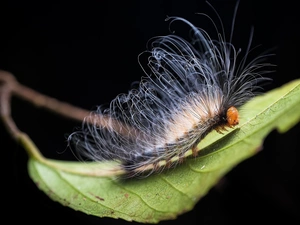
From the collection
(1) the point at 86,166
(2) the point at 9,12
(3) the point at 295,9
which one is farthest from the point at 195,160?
(2) the point at 9,12

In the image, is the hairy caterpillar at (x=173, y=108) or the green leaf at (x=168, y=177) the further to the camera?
the hairy caterpillar at (x=173, y=108)

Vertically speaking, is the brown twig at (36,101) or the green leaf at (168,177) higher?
the brown twig at (36,101)

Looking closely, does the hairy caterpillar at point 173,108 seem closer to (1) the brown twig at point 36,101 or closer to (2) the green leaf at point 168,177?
(2) the green leaf at point 168,177

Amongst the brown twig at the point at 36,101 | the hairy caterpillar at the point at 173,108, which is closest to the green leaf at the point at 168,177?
the hairy caterpillar at the point at 173,108

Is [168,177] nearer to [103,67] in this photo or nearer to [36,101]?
[36,101]

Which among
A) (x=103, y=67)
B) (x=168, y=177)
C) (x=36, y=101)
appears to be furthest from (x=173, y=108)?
(x=103, y=67)

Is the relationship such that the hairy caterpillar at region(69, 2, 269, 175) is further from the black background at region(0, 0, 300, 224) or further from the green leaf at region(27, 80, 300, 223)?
the black background at region(0, 0, 300, 224)

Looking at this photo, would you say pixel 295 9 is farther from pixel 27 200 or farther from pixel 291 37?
pixel 27 200
